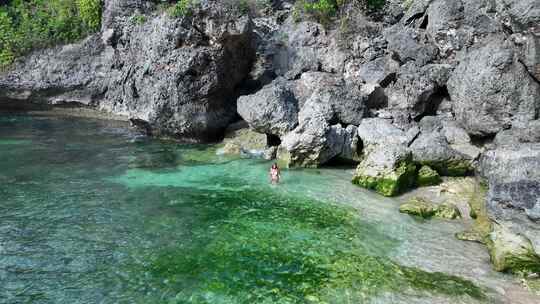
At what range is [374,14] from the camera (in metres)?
27.9

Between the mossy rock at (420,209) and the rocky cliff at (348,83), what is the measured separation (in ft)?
4.95

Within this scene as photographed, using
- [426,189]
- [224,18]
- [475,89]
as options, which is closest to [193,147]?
[224,18]

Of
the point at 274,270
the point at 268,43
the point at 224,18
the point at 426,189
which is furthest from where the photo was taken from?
the point at 268,43

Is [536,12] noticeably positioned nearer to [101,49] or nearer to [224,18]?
[224,18]

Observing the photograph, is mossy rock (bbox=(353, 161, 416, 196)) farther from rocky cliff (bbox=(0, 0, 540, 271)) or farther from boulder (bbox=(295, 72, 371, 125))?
boulder (bbox=(295, 72, 371, 125))

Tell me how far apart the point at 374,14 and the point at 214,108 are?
12937 millimetres

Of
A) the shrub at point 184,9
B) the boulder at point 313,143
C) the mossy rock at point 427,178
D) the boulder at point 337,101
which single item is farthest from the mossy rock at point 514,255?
the shrub at point 184,9

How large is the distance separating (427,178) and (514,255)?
6.70 meters

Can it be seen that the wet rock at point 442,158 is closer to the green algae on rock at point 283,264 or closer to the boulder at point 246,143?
the green algae on rock at point 283,264

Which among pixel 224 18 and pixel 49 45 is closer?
pixel 224 18

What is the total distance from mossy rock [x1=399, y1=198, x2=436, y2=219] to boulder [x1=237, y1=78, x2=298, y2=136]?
7943mm

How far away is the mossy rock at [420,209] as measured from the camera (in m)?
14.5

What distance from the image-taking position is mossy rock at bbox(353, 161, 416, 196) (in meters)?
16.3

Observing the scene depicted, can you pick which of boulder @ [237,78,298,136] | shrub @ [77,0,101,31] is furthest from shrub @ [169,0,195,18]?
shrub @ [77,0,101,31]
